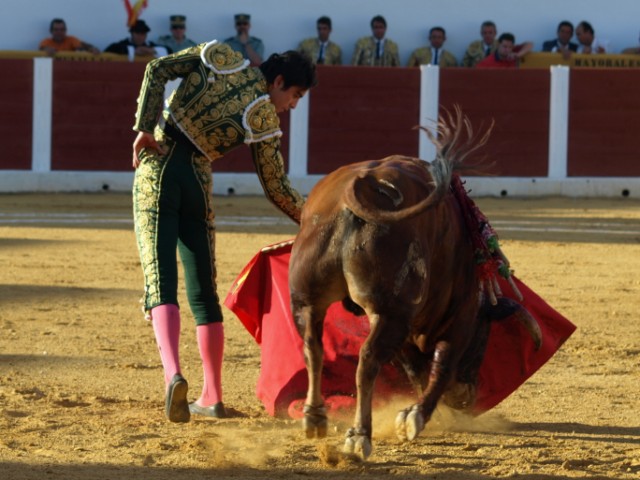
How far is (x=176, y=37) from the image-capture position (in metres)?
12.2

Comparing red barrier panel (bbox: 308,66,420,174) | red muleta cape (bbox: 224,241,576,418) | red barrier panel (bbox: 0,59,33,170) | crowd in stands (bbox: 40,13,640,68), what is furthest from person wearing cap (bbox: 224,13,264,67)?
red muleta cape (bbox: 224,241,576,418)

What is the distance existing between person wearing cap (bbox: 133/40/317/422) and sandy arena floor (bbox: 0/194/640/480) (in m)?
0.30

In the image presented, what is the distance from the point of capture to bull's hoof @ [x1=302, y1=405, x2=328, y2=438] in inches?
125

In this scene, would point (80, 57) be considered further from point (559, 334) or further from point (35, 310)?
point (559, 334)

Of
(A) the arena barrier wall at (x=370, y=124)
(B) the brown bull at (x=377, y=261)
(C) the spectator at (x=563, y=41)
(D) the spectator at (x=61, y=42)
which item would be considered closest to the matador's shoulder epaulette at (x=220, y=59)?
(B) the brown bull at (x=377, y=261)

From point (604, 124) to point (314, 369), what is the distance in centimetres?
954

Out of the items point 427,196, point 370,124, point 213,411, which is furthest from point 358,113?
point 427,196

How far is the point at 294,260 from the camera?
3213mm

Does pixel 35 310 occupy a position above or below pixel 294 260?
below

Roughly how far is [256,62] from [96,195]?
192cm

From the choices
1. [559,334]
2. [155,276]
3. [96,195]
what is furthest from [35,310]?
[96,195]

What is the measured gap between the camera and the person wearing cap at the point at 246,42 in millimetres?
12172

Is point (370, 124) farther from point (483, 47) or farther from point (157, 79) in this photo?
point (157, 79)

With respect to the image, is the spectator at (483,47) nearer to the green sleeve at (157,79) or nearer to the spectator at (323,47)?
the spectator at (323,47)
